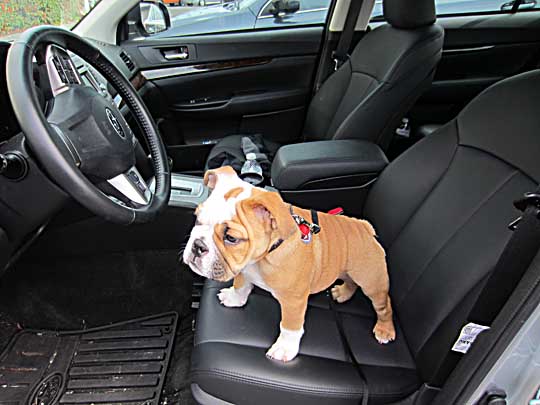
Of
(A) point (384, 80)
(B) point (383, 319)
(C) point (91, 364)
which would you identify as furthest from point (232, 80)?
(B) point (383, 319)

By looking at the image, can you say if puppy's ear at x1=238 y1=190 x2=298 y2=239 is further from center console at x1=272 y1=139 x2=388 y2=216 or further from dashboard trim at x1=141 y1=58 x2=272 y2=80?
dashboard trim at x1=141 y1=58 x2=272 y2=80

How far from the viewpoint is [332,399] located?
Answer: 1.03 meters

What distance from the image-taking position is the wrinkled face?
95 centimetres

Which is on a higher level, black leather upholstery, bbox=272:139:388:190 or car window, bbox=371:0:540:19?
car window, bbox=371:0:540:19

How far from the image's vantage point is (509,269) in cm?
77

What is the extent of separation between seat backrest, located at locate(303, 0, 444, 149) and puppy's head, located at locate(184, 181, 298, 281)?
3.19 ft

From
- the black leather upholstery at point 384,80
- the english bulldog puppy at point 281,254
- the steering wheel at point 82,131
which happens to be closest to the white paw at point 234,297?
the english bulldog puppy at point 281,254

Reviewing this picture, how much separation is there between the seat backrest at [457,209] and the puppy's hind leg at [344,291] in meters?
0.11

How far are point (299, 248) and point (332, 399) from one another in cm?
34

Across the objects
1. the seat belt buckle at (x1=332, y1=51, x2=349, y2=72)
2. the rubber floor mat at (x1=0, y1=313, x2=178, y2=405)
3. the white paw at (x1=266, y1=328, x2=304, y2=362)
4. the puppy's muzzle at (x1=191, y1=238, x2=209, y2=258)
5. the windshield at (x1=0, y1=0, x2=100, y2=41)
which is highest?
the windshield at (x1=0, y1=0, x2=100, y2=41)

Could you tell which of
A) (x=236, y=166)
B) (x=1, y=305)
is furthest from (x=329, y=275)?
(x=1, y=305)

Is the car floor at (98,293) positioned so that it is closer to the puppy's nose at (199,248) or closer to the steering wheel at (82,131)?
the steering wheel at (82,131)

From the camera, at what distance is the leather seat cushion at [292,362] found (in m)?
1.04

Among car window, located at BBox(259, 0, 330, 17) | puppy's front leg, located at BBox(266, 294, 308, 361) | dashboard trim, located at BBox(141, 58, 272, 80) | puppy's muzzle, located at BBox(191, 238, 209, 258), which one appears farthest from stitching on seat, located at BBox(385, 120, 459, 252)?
car window, located at BBox(259, 0, 330, 17)
